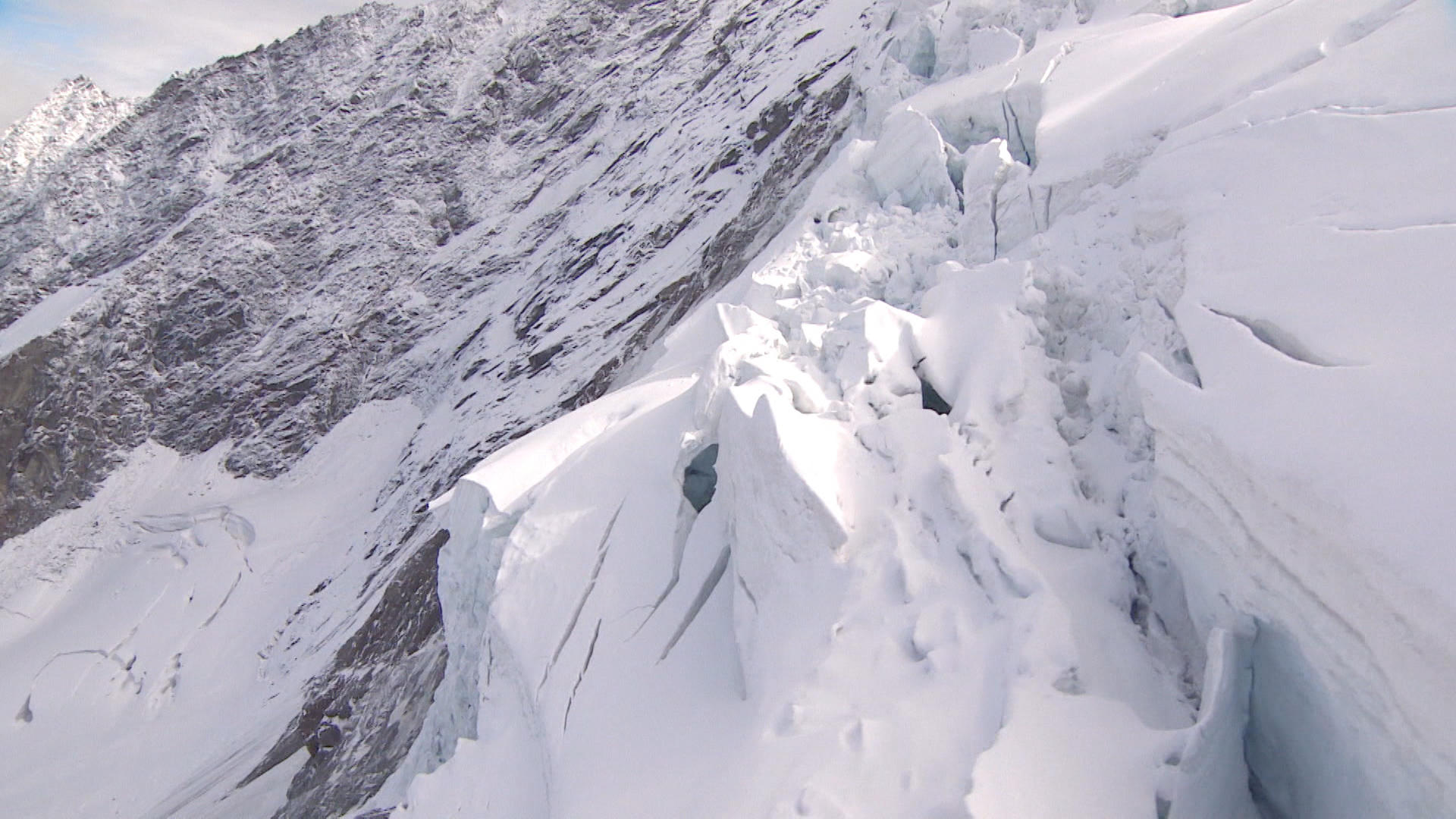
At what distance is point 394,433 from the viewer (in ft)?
131

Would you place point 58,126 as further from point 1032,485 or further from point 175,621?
point 1032,485

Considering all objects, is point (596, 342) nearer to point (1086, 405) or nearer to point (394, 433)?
point (394, 433)

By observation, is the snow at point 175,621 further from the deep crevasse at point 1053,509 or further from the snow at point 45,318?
the deep crevasse at point 1053,509

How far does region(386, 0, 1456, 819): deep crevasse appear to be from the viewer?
420 cm

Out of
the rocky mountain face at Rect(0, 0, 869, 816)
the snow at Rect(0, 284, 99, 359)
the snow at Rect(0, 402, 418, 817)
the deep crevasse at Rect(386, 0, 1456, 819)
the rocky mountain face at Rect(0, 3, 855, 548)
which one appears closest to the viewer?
the deep crevasse at Rect(386, 0, 1456, 819)

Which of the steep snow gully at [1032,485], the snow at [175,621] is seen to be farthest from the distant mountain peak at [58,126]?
the steep snow gully at [1032,485]

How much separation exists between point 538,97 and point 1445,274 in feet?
185

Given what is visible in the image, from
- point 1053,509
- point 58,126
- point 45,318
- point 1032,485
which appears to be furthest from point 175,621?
point 58,126

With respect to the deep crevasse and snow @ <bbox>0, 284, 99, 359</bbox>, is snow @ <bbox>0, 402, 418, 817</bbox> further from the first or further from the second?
the deep crevasse

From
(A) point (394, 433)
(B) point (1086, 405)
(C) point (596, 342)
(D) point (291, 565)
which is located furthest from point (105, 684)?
(B) point (1086, 405)

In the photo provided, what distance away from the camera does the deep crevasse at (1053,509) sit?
420 cm

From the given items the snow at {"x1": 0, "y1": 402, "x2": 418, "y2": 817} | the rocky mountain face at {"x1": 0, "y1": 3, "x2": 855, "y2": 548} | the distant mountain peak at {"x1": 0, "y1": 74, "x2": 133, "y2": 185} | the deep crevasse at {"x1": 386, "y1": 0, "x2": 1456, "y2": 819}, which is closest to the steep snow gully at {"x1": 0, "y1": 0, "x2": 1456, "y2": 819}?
the deep crevasse at {"x1": 386, "y1": 0, "x2": 1456, "y2": 819}

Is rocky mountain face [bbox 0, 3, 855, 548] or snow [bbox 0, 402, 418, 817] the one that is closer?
snow [bbox 0, 402, 418, 817]

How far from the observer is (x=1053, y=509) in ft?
19.7
